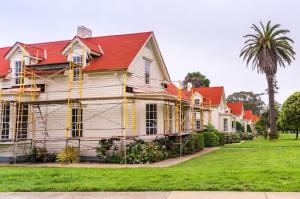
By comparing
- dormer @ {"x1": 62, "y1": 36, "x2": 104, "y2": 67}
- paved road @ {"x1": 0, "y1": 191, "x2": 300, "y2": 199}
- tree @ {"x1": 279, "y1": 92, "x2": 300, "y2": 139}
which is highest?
dormer @ {"x1": 62, "y1": 36, "x2": 104, "y2": 67}

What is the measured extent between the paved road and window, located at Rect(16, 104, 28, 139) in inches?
467

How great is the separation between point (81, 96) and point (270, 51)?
94.4ft

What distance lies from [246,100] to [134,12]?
105155mm

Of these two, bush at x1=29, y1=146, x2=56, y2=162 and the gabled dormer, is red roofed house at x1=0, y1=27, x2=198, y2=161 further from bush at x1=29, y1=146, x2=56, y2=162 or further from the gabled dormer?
bush at x1=29, y1=146, x2=56, y2=162

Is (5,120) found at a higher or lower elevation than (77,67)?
lower

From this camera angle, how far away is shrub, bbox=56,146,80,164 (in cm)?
1902

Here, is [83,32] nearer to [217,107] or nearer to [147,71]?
[147,71]

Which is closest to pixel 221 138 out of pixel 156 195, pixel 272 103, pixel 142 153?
pixel 272 103

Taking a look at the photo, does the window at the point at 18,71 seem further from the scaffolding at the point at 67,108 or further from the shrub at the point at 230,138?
the shrub at the point at 230,138

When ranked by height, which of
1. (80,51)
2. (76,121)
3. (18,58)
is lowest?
(76,121)

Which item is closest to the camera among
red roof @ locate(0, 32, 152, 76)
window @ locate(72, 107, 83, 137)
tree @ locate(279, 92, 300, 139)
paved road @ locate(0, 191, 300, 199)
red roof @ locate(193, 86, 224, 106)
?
paved road @ locate(0, 191, 300, 199)

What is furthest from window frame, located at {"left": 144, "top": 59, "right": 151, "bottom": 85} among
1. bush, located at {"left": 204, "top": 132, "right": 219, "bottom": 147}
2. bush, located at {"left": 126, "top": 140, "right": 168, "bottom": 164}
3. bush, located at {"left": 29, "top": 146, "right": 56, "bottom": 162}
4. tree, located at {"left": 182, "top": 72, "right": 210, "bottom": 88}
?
tree, located at {"left": 182, "top": 72, "right": 210, "bottom": 88}

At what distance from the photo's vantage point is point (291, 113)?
149 ft

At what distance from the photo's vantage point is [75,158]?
19.5 meters
